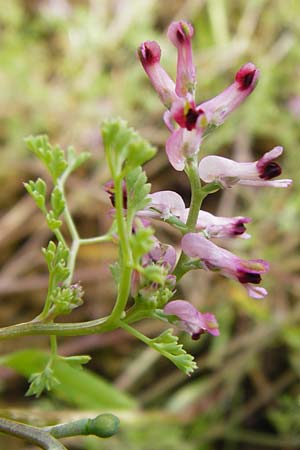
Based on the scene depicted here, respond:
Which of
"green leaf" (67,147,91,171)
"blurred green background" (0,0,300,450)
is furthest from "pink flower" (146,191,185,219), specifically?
"blurred green background" (0,0,300,450)

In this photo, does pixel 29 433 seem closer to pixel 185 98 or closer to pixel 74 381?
pixel 185 98

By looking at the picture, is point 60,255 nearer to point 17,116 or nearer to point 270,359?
point 270,359

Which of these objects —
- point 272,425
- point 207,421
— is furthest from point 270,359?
point 207,421

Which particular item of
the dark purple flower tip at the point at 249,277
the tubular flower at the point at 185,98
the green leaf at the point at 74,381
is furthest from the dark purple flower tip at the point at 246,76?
the green leaf at the point at 74,381

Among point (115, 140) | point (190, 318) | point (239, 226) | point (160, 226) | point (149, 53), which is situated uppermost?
point (149, 53)

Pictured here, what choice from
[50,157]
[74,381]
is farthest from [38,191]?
[74,381]
